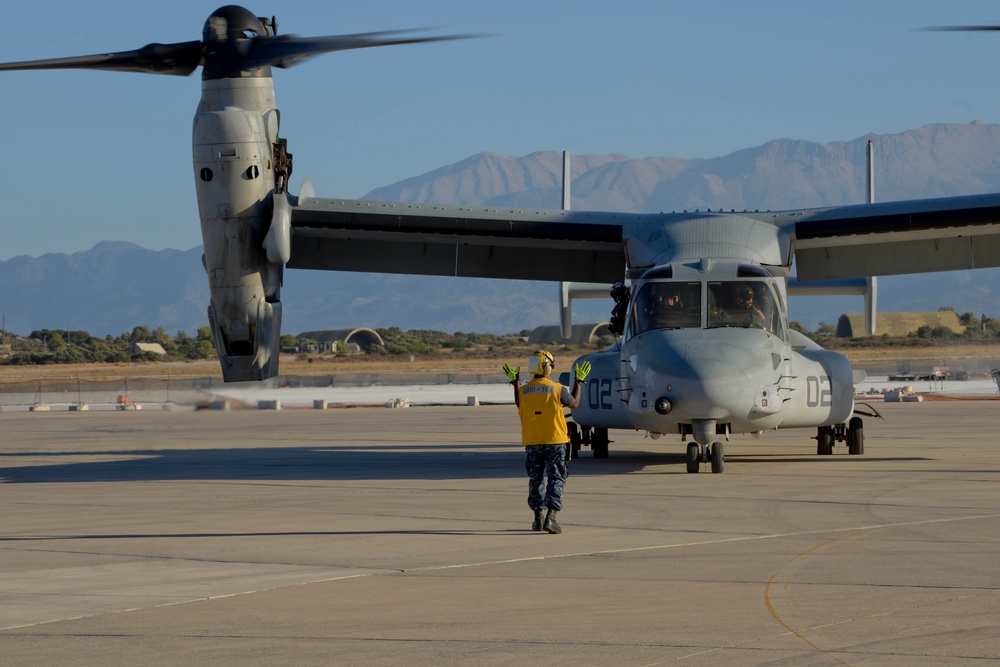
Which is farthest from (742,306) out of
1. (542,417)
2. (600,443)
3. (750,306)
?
(542,417)

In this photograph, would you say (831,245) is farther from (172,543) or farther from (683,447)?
(172,543)

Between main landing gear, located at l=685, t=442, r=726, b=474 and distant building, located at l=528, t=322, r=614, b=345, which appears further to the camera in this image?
distant building, located at l=528, t=322, r=614, b=345

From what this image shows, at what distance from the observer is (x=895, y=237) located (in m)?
20.6

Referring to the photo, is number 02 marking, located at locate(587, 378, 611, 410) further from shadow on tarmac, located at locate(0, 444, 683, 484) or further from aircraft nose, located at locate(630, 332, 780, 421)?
aircraft nose, located at locate(630, 332, 780, 421)

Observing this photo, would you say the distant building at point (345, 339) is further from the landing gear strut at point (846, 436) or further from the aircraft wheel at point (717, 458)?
the aircraft wheel at point (717, 458)

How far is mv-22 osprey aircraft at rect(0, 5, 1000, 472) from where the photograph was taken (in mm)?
16484

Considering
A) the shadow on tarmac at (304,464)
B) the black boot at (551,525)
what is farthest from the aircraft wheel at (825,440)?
the black boot at (551,525)

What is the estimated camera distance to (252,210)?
1923cm

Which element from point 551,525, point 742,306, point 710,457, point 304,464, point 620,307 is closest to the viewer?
point 551,525

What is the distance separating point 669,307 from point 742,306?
962 millimetres

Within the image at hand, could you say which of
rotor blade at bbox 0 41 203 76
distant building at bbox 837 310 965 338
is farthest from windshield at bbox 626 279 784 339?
distant building at bbox 837 310 965 338

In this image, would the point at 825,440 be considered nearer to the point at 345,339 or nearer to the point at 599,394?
the point at 599,394

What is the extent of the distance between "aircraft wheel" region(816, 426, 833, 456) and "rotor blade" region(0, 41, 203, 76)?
1094 centimetres

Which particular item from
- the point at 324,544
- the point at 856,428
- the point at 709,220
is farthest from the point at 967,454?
the point at 324,544
